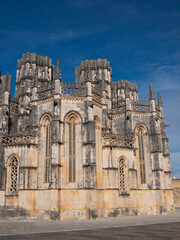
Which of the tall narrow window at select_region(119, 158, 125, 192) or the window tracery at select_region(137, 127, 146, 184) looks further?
the window tracery at select_region(137, 127, 146, 184)

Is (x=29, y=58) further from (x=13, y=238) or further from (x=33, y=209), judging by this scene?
(x=13, y=238)

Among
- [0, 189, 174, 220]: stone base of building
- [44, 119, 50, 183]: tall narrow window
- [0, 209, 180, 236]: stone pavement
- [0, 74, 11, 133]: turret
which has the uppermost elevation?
[0, 74, 11, 133]: turret

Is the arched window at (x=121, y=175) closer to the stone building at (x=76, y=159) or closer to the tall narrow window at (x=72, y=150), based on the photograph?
the stone building at (x=76, y=159)

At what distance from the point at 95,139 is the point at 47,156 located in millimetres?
5314

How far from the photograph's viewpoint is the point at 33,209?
958 inches

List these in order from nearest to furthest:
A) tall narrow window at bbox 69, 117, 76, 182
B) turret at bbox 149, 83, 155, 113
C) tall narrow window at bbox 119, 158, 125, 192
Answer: tall narrow window at bbox 69, 117, 76, 182 → tall narrow window at bbox 119, 158, 125, 192 → turret at bbox 149, 83, 155, 113

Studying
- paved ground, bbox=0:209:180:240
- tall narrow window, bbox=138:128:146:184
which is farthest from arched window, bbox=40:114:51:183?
tall narrow window, bbox=138:128:146:184

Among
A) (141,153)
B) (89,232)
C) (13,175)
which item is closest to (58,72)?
(13,175)

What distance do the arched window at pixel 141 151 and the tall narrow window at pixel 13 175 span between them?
14.7 m

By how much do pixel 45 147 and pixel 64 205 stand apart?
6.08 metres

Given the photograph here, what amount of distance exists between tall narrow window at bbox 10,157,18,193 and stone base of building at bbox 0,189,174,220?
0.98 metres

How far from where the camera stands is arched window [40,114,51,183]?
25.7 m

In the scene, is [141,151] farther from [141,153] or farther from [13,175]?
[13,175]

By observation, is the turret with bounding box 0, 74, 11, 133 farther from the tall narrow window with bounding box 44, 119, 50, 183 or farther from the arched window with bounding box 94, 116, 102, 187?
the arched window with bounding box 94, 116, 102, 187
